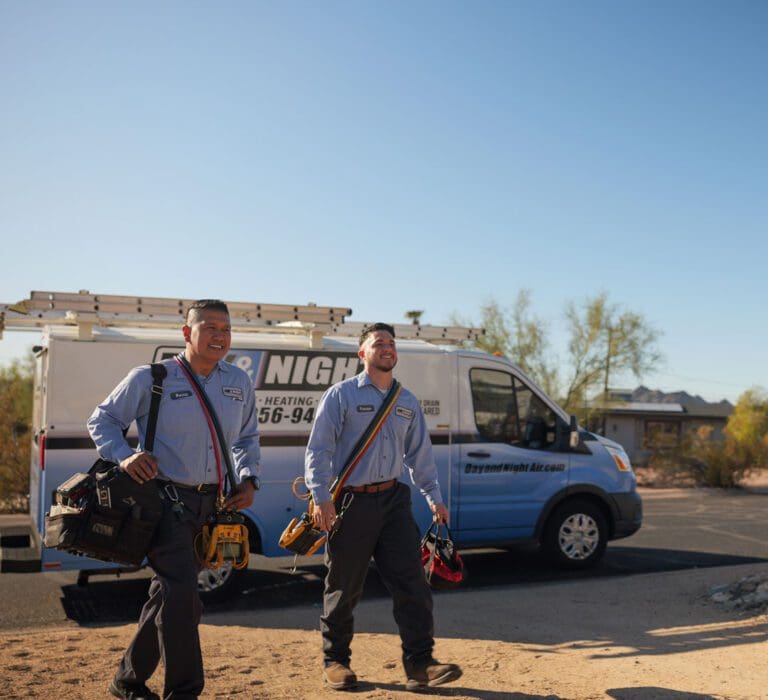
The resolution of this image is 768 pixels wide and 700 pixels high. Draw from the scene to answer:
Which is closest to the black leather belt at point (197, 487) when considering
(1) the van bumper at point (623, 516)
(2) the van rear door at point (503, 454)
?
(2) the van rear door at point (503, 454)

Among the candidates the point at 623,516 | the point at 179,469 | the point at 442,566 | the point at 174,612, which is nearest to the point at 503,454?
the point at 623,516

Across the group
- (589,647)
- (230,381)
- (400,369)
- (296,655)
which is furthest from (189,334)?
(400,369)

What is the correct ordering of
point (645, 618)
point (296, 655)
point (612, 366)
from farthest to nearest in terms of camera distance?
point (612, 366), point (645, 618), point (296, 655)

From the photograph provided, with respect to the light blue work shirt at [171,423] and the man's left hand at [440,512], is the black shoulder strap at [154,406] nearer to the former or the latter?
the light blue work shirt at [171,423]

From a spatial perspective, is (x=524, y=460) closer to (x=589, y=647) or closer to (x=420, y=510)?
(x=420, y=510)

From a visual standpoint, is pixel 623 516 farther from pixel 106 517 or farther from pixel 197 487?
pixel 106 517

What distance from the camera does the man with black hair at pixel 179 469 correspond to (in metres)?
4.11

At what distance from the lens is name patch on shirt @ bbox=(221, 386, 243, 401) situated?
4516 mm

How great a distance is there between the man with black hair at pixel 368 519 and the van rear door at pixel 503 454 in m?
3.78

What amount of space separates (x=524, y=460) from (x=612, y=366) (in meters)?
18.9

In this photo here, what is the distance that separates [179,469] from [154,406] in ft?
1.10

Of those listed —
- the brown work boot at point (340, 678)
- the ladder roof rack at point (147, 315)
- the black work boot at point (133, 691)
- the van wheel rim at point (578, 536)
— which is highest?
the ladder roof rack at point (147, 315)

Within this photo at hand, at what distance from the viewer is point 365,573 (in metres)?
5.01

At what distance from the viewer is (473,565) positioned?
33.4 feet
